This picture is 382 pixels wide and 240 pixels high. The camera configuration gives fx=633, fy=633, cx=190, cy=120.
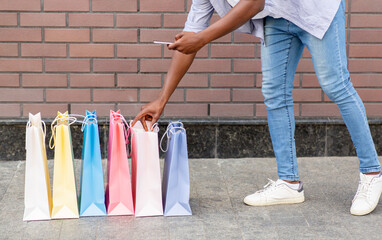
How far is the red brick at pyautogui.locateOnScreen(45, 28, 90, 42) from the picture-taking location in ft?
14.4

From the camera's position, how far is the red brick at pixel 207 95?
4.50 meters

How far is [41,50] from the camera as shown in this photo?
4398mm

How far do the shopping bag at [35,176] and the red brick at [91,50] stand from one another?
118 cm

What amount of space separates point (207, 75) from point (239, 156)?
2.06 ft

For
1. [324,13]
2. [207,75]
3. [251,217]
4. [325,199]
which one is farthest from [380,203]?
[207,75]

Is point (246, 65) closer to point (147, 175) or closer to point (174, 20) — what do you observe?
point (174, 20)

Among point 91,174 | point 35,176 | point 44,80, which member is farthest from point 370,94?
point 35,176

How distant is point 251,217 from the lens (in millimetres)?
3418

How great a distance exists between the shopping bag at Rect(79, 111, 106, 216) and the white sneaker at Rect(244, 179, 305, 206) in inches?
33.1

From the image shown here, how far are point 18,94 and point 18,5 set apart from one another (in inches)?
24.2

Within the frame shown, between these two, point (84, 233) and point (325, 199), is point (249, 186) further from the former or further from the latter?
point (84, 233)

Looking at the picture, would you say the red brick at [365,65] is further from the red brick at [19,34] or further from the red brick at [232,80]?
the red brick at [19,34]

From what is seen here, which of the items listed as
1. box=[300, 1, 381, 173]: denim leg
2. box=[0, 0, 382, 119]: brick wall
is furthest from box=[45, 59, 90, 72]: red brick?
box=[300, 1, 381, 173]: denim leg

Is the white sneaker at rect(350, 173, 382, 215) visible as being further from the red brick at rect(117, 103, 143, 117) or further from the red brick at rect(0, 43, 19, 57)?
the red brick at rect(0, 43, 19, 57)
